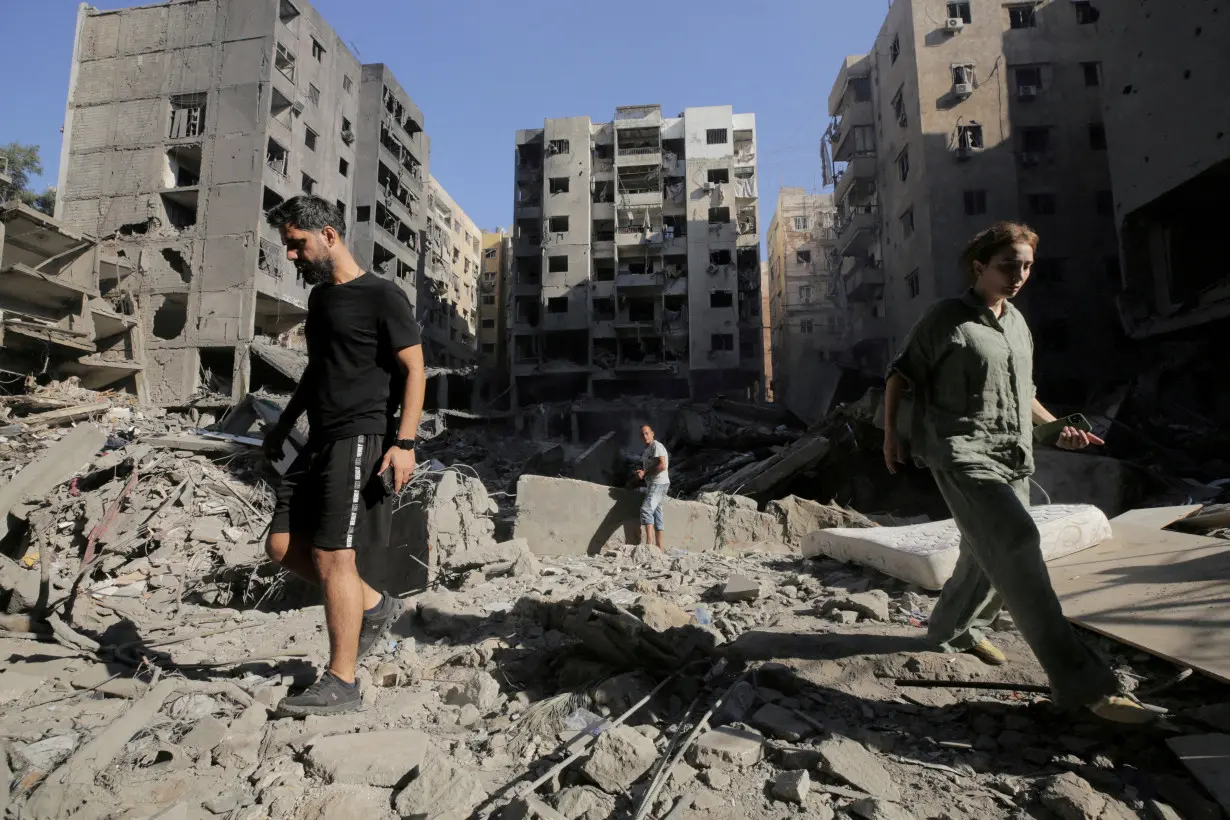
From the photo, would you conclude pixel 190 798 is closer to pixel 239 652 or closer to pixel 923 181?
pixel 239 652

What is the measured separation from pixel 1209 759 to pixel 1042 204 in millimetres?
26655

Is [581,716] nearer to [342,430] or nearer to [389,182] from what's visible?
[342,430]

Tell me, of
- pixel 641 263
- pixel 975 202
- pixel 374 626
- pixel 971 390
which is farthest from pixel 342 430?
pixel 641 263

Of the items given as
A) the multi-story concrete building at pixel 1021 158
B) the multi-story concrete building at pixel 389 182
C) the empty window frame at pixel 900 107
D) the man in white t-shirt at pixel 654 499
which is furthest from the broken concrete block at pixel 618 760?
the multi-story concrete building at pixel 389 182

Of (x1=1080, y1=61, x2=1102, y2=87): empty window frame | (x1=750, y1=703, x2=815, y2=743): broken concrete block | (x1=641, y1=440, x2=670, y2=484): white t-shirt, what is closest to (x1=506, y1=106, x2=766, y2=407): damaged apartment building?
(x1=1080, y1=61, x2=1102, y2=87): empty window frame

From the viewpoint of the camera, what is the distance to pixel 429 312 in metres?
38.8

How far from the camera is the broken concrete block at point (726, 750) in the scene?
181 centimetres

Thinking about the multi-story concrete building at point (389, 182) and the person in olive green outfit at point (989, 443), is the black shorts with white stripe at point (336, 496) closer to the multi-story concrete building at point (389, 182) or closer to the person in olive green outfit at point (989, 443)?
the person in olive green outfit at point (989, 443)

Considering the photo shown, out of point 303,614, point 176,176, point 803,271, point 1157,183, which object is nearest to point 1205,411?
point 1157,183

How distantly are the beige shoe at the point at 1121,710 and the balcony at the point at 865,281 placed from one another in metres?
28.1

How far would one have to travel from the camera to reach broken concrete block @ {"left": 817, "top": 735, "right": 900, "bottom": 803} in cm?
165

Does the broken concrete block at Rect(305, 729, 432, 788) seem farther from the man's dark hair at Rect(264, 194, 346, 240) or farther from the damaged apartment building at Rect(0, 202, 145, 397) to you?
the damaged apartment building at Rect(0, 202, 145, 397)

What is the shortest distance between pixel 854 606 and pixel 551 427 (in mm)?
27594

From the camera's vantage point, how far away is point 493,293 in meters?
57.8
